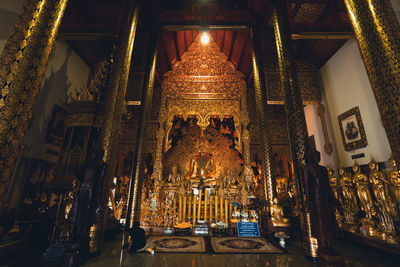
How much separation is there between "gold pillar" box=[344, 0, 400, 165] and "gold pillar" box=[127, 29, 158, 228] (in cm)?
422

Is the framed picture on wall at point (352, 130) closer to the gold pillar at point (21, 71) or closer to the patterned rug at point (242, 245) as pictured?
the patterned rug at point (242, 245)

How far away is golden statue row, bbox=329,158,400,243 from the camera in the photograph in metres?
3.13

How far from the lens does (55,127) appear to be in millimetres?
5410

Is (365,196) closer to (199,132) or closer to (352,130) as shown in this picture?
(352,130)

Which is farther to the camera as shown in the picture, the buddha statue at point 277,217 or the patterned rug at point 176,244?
the buddha statue at point 277,217

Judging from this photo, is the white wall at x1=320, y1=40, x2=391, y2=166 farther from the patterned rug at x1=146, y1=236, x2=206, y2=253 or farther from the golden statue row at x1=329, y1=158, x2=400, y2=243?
the patterned rug at x1=146, y1=236, x2=206, y2=253

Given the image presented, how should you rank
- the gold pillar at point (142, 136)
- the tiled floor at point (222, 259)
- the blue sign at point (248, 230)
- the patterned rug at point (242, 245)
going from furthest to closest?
1. the gold pillar at point (142, 136)
2. the blue sign at point (248, 230)
3. the patterned rug at point (242, 245)
4. the tiled floor at point (222, 259)

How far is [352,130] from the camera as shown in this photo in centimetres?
492

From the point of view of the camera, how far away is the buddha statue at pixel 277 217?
3447 mm

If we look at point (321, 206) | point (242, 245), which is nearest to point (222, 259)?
point (242, 245)

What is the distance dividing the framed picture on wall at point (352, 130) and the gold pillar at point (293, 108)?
2.91 meters

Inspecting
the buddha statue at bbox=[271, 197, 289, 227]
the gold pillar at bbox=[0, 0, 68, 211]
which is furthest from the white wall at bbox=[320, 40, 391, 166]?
the gold pillar at bbox=[0, 0, 68, 211]

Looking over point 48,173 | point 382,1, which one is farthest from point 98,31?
point 382,1

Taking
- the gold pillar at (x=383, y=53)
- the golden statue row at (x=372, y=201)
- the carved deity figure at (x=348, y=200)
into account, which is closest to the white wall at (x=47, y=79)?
the gold pillar at (x=383, y=53)
